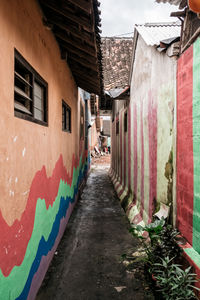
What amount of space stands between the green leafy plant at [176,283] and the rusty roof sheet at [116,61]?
635cm

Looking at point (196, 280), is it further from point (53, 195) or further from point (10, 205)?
point (53, 195)

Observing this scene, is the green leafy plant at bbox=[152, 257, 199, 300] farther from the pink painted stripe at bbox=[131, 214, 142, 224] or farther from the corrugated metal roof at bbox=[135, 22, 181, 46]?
the corrugated metal roof at bbox=[135, 22, 181, 46]

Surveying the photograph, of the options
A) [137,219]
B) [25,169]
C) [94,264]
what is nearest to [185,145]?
[25,169]

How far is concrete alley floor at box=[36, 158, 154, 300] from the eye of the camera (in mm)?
3297

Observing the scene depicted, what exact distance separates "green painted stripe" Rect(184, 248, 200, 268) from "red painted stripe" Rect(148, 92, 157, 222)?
1.77m

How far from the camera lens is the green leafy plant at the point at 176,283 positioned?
2.55 meters

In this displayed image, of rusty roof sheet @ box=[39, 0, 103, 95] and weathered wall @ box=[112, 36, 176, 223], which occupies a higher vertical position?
rusty roof sheet @ box=[39, 0, 103, 95]

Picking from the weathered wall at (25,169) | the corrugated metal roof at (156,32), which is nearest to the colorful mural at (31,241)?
the weathered wall at (25,169)

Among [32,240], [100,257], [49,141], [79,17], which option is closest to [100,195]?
[100,257]

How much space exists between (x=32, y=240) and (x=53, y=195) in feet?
4.21

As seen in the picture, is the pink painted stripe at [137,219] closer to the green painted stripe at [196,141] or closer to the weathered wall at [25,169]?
the weathered wall at [25,169]

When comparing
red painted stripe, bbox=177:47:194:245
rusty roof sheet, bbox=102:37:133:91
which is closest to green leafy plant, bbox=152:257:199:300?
red painted stripe, bbox=177:47:194:245

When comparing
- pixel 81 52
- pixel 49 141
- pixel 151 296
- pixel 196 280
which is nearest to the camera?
pixel 196 280

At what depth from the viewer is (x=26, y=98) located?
2828 mm
